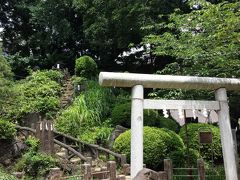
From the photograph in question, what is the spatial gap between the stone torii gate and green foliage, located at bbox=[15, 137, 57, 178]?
5.00 meters

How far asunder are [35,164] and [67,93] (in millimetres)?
7864

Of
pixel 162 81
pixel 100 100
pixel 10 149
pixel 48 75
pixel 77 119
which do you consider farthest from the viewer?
pixel 48 75

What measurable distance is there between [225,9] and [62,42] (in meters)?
18.5

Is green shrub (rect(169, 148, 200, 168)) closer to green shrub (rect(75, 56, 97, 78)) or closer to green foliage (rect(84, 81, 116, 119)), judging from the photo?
green foliage (rect(84, 81, 116, 119))

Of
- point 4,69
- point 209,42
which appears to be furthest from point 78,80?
point 209,42

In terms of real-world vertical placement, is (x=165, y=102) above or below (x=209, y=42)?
below

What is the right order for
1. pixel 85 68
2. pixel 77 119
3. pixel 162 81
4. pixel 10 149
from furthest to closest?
pixel 85 68
pixel 77 119
pixel 10 149
pixel 162 81

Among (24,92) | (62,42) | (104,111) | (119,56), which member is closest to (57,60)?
(62,42)

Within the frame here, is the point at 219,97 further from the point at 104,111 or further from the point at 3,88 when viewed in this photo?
the point at 104,111

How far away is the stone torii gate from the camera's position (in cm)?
572

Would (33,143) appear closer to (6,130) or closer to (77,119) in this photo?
(6,130)

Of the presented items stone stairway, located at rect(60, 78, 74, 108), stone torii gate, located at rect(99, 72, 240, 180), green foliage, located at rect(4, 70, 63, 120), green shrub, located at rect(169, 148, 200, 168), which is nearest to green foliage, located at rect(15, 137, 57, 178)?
green shrub, located at rect(169, 148, 200, 168)

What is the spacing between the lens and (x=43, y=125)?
10.9 m

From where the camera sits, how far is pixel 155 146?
10461 millimetres
